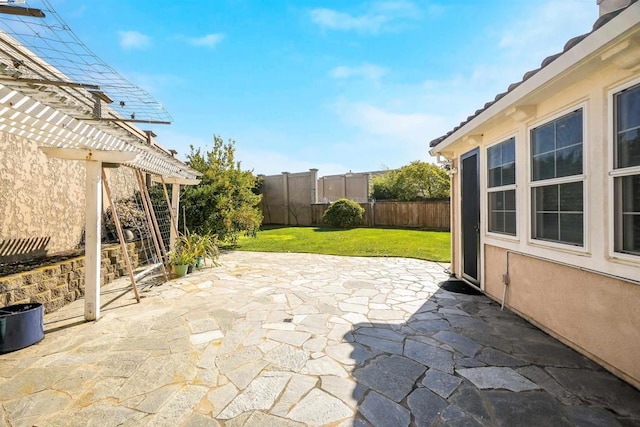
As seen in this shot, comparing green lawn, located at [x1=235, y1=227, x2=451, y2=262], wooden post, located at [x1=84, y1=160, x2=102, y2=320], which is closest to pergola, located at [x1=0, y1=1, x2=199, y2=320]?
wooden post, located at [x1=84, y1=160, x2=102, y2=320]

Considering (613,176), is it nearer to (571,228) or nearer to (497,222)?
(571,228)

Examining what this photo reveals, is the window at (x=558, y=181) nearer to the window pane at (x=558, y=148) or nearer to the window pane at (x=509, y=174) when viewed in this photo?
the window pane at (x=558, y=148)

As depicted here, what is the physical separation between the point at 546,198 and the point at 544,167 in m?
0.36

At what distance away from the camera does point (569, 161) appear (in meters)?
3.00

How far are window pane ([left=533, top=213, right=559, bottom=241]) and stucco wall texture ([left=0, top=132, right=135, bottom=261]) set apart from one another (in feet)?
23.6

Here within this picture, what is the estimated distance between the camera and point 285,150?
16.5 metres

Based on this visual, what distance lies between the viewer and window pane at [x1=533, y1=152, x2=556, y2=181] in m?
3.26

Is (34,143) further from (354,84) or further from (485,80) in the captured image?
(485,80)

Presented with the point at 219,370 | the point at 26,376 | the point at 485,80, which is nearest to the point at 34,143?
the point at 26,376

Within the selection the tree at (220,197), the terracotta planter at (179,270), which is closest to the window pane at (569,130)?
the terracotta planter at (179,270)

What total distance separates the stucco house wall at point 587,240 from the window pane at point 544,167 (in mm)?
90

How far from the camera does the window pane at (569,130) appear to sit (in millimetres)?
2861

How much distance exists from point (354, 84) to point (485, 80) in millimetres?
3542

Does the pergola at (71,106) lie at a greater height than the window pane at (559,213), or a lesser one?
greater
